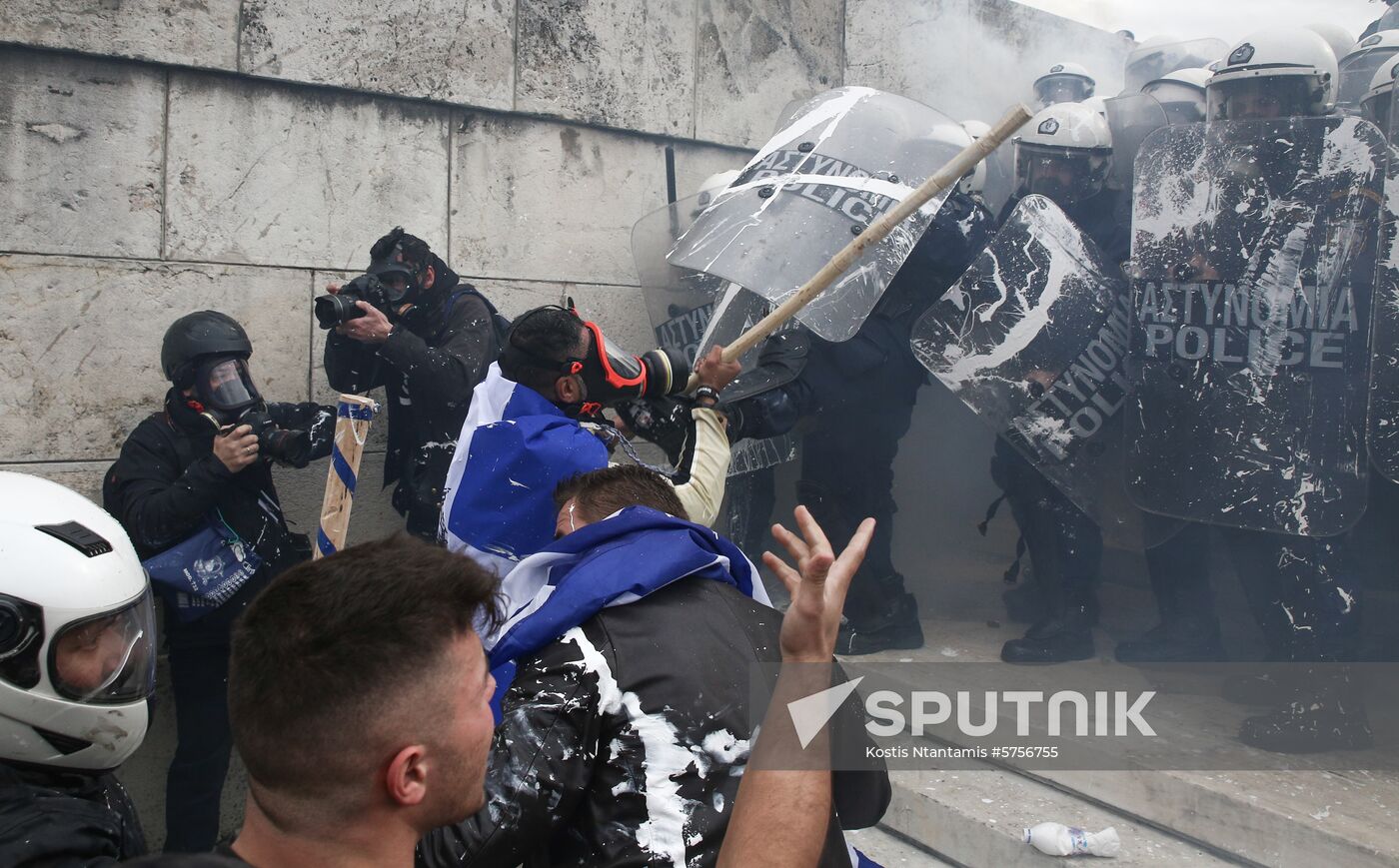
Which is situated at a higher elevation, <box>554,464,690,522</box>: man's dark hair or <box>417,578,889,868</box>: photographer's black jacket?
<box>554,464,690,522</box>: man's dark hair

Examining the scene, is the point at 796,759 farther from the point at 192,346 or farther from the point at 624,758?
the point at 192,346

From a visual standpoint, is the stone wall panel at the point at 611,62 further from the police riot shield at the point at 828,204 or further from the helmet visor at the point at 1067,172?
the helmet visor at the point at 1067,172

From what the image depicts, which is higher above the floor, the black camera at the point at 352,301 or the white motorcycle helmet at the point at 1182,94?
the white motorcycle helmet at the point at 1182,94

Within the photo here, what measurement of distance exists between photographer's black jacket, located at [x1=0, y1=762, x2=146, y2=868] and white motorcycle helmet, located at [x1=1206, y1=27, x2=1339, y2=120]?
13.2 ft

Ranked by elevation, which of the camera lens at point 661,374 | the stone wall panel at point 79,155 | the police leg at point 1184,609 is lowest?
the police leg at point 1184,609

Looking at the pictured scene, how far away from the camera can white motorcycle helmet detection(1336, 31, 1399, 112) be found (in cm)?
476

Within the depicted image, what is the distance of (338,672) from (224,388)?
283 centimetres

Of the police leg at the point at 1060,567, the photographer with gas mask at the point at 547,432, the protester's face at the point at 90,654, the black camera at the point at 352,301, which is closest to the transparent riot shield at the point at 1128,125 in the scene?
the police leg at the point at 1060,567

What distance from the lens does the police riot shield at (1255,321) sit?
335 cm

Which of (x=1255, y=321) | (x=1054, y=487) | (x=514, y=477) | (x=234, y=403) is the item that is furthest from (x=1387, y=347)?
(x=234, y=403)

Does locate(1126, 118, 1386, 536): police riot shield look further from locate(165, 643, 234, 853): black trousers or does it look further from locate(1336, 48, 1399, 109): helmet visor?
locate(165, 643, 234, 853): black trousers

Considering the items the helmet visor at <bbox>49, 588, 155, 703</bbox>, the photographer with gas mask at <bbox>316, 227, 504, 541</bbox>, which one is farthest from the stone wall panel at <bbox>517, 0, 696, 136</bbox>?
the helmet visor at <bbox>49, 588, 155, 703</bbox>

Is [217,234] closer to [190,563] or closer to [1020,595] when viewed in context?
[190,563]

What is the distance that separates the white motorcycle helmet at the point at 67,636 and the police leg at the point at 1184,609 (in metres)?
3.65
